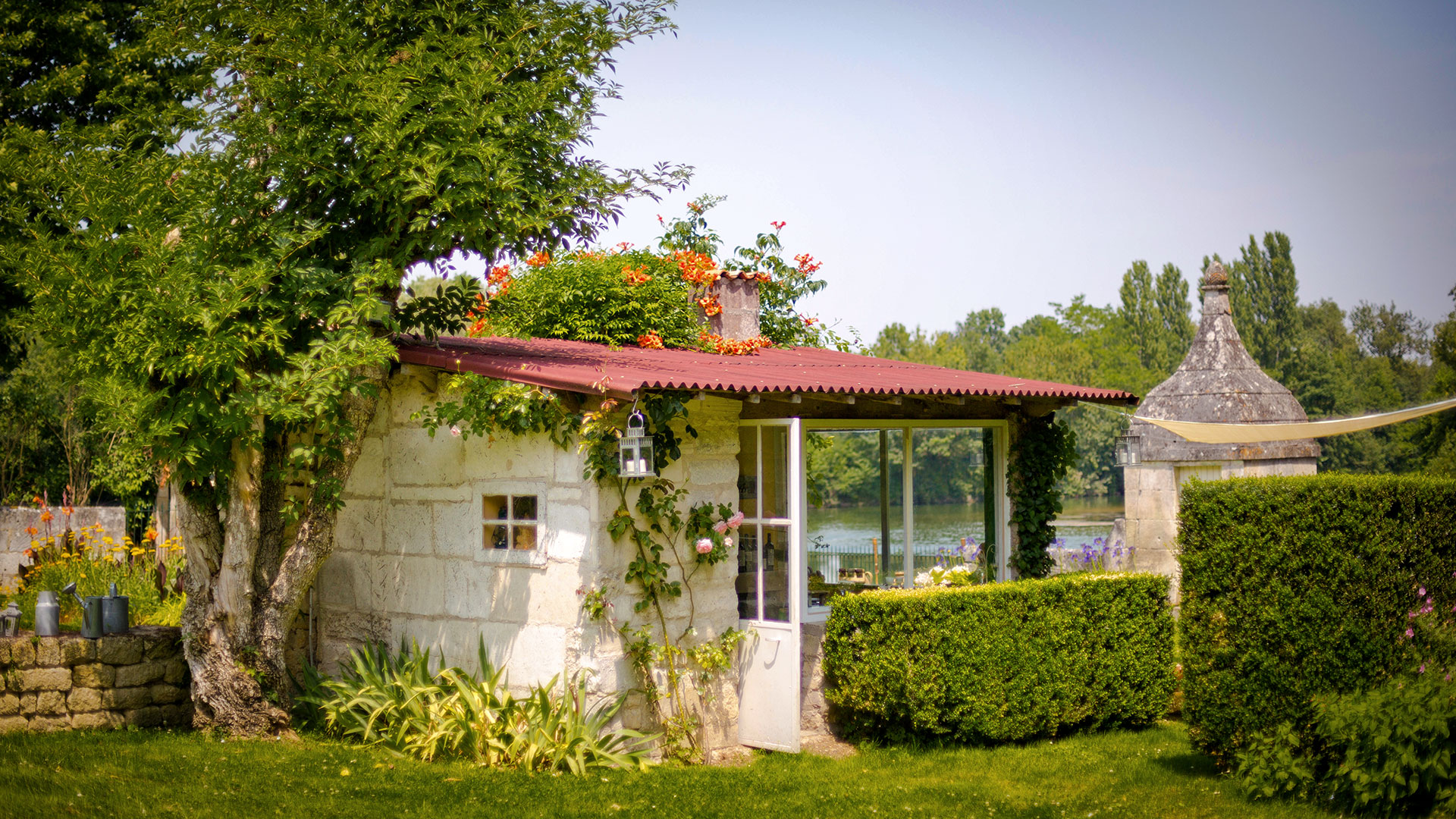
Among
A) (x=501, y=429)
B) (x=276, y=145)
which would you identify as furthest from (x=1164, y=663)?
(x=276, y=145)

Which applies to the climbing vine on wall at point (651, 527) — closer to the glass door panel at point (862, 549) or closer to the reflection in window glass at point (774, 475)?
the reflection in window glass at point (774, 475)

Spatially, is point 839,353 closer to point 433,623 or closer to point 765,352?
point 765,352

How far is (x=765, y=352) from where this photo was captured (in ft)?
35.7

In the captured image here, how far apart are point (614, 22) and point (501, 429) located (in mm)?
2984

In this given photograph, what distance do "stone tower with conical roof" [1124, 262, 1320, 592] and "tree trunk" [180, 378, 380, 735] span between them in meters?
8.37

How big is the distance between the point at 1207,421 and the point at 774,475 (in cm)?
633

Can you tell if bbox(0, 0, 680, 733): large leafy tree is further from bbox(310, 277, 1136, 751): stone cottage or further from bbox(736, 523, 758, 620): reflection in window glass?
bbox(736, 523, 758, 620): reflection in window glass

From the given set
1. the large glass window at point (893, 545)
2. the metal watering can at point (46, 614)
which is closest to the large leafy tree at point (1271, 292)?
the large glass window at point (893, 545)

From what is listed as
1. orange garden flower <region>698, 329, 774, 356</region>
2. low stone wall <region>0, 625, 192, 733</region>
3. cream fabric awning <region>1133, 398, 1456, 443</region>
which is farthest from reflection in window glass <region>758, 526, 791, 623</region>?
low stone wall <region>0, 625, 192, 733</region>

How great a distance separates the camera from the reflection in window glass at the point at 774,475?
319 inches

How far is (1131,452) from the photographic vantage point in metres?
12.3

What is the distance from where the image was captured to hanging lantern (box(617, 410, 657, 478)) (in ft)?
23.1

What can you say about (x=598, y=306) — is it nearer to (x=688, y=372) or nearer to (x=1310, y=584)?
(x=688, y=372)

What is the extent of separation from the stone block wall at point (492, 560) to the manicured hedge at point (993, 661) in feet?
3.21
